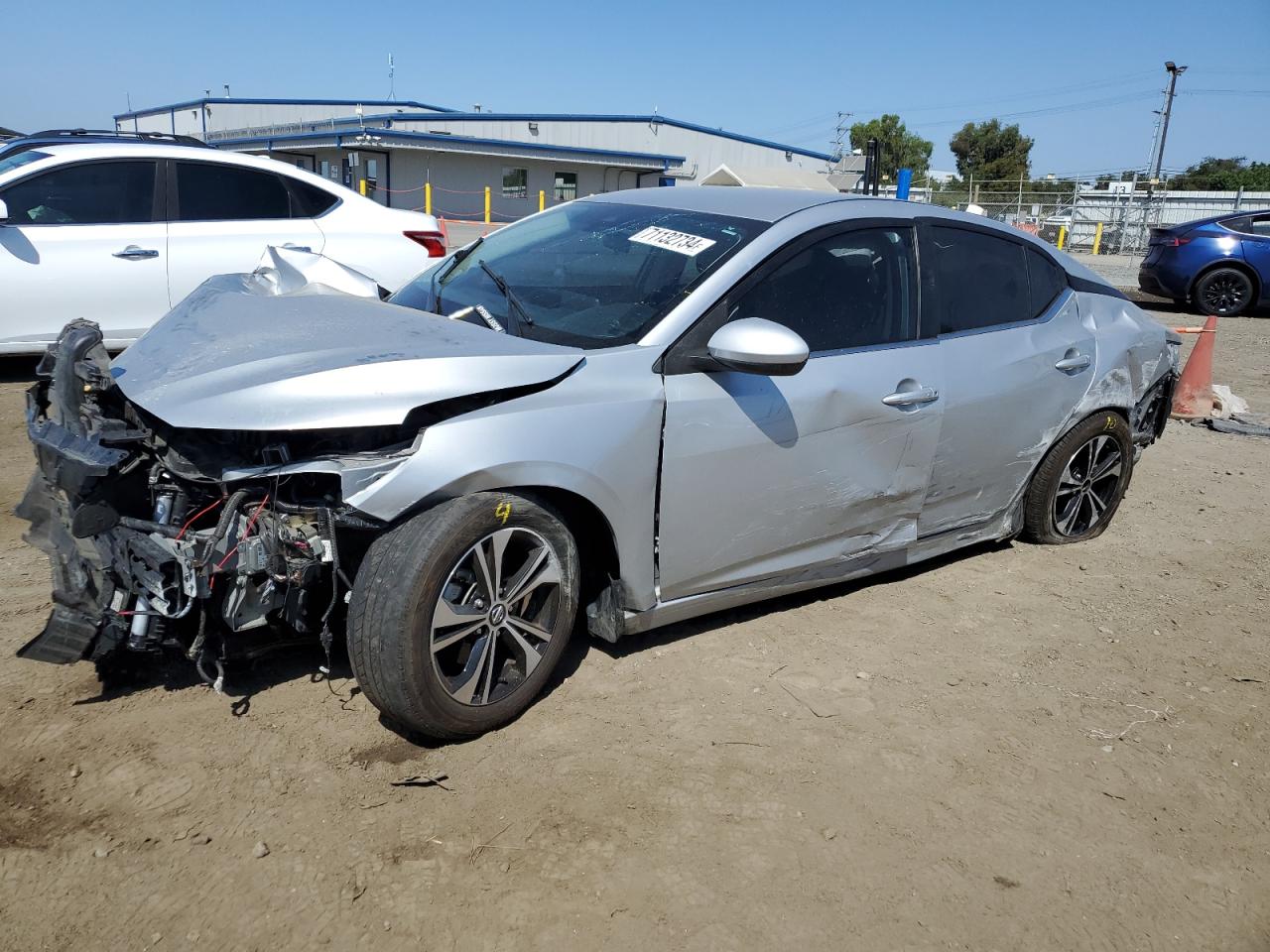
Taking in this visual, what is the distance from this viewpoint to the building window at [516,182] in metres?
41.7

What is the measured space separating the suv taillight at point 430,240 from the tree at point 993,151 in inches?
2555

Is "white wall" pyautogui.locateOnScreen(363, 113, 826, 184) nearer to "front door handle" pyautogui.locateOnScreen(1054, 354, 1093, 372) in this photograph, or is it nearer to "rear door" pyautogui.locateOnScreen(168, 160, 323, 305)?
"rear door" pyautogui.locateOnScreen(168, 160, 323, 305)

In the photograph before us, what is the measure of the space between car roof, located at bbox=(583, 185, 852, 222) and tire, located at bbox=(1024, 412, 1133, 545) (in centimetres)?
172

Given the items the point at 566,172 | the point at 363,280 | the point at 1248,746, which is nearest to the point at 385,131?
the point at 566,172

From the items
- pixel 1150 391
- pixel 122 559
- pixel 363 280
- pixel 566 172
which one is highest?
pixel 566 172

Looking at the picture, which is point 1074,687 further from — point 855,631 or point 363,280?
point 363,280

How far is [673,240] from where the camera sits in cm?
366

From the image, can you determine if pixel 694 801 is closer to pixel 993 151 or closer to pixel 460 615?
pixel 460 615

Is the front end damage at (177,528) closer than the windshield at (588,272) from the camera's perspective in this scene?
Yes

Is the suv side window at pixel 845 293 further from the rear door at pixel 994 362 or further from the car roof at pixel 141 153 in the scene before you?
the car roof at pixel 141 153

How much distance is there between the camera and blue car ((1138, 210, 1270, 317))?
48.3 ft

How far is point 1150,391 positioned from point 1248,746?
2304 mm

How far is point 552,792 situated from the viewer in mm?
2824

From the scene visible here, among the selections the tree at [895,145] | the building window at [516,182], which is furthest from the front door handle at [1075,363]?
the tree at [895,145]
